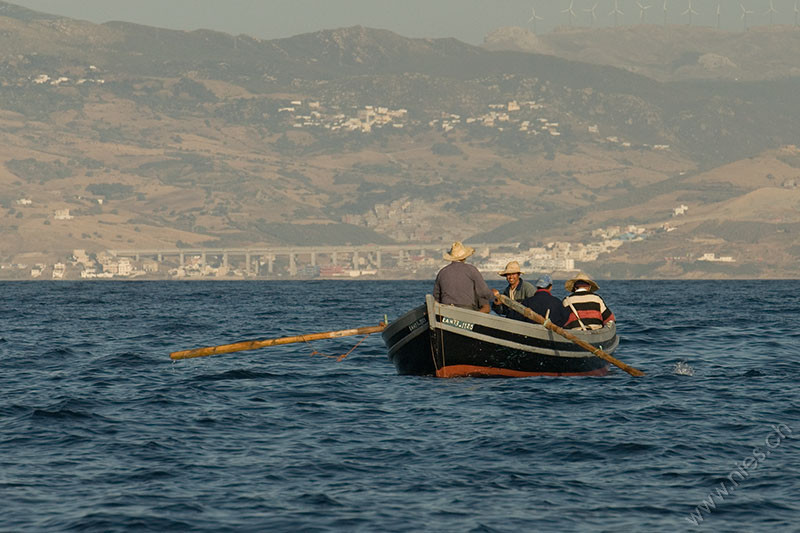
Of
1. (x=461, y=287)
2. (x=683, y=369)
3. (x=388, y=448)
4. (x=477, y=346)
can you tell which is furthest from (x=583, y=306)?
(x=388, y=448)

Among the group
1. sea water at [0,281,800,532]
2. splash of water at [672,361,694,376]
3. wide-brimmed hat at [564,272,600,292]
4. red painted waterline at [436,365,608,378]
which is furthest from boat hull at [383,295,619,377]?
splash of water at [672,361,694,376]

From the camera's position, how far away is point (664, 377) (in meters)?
28.2

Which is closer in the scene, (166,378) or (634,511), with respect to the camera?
(634,511)

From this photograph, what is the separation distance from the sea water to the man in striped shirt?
1546 mm

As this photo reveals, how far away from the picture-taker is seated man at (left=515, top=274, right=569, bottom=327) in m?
27.5

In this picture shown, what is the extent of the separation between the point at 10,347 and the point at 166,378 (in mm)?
11793

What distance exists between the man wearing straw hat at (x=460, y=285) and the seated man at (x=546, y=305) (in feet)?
5.36

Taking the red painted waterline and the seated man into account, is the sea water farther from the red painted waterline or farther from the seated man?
the seated man

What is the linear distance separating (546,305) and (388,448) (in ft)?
32.6

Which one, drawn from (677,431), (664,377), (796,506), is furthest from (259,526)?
(664,377)

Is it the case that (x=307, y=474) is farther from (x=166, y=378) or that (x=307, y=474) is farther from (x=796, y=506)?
(x=166, y=378)

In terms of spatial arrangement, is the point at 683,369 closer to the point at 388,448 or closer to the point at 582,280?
the point at 582,280

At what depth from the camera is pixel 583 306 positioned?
28688 millimetres

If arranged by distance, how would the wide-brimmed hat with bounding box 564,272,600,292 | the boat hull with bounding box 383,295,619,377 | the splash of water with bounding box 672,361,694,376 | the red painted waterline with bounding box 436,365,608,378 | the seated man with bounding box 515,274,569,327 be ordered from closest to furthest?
the boat hull with bounding box 383,295,619,377, the red painted waterline with bounding box 436,365,608,378, the seated man with bounding box 515,274,569,327, the wide-brimmed hat with bounding box 564,272,600,292, the splash of water with bounding box 672,361,694,376
